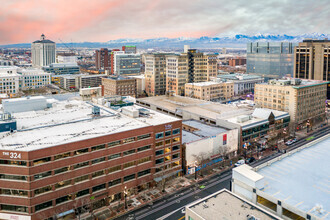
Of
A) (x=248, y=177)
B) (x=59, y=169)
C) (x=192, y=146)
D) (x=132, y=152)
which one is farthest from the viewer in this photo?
(x=192, y=146)

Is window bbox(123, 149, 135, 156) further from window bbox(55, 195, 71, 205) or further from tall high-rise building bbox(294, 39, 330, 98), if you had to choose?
tall high-rise building bbox(294, 39, 330, 98)

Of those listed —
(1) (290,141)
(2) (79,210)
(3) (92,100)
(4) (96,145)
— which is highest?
(3) (92,100)

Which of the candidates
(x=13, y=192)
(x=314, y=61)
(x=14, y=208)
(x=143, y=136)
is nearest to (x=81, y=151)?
(x=13, y=192)

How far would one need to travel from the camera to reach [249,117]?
4373 inches

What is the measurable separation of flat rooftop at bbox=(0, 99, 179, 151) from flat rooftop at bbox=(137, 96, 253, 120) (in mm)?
35526

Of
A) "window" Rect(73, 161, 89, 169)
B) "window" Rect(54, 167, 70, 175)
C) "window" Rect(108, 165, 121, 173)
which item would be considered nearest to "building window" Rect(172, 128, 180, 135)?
"window" Rect(108, 165, 121, 173)

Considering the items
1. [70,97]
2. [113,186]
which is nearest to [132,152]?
[113,186]

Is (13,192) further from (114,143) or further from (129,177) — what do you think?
(129,177)

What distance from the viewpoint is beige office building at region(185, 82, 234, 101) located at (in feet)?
566

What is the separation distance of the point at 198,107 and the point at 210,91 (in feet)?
148

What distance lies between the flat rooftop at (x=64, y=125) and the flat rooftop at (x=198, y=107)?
35526mm

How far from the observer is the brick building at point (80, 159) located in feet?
198

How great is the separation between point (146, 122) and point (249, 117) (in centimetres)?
4750

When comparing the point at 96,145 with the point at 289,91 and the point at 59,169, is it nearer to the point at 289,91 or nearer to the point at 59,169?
the point at 59,169
